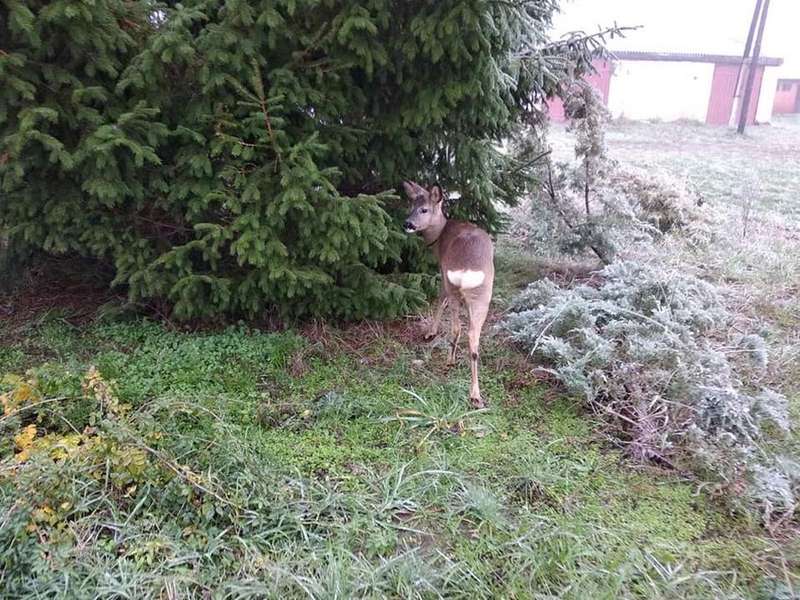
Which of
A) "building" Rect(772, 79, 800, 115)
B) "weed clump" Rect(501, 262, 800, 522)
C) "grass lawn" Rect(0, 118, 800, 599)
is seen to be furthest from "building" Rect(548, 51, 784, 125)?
"grass lawn" Rect(0, 118, 800, 599)

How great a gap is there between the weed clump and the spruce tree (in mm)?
1332

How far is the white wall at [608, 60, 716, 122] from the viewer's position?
2038 cm

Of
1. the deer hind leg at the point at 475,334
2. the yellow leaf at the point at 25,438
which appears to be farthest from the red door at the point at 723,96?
the yellow leaf at the point at 25,438

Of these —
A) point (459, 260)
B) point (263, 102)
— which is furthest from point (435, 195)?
point (263, 102)

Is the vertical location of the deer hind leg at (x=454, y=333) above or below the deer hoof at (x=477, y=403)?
above

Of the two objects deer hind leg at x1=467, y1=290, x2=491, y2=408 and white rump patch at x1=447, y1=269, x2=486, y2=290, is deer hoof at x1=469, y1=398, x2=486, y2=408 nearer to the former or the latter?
deer hind leg at x1=467, y1=290, x2=491, y2=408

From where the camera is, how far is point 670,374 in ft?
10.8

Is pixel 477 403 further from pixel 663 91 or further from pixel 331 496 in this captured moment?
pixel 663 91

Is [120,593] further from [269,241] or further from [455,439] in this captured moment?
[269,241]

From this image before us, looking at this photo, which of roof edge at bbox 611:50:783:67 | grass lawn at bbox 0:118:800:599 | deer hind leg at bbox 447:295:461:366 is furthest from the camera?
roof edge at bbox 611:50:783:67

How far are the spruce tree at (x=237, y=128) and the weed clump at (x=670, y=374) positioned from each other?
1.33 metres

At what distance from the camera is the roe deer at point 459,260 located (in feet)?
11.4

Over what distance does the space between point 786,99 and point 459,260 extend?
2941 centimetres

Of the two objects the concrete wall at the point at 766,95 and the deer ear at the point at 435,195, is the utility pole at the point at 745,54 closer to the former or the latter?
the concrete wall at the point at 766,95
